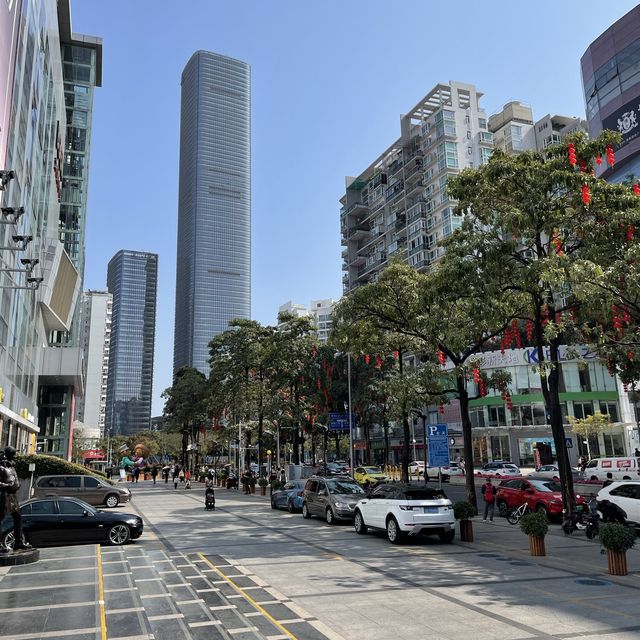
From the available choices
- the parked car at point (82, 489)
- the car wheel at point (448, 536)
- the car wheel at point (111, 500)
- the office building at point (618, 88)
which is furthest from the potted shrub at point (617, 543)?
the office building at point (618, 88)

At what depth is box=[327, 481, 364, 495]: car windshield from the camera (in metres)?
21.5

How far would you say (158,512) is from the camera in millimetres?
26484

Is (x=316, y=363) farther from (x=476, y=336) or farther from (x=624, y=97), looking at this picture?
(x=624, y=97)

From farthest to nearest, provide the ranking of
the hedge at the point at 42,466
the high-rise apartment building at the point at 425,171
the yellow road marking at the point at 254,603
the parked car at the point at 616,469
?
the high-rise apartment building at the point at 425,171, the parked car at the point at 616,469, the hedge at the point at 42,466, the yellow road marking at the point at 254,603

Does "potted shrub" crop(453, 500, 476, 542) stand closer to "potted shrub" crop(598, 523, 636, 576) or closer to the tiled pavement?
"potted shrub" crop(598, 523, 636, 576)

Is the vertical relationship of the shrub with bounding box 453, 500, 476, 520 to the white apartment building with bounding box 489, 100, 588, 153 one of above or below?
below

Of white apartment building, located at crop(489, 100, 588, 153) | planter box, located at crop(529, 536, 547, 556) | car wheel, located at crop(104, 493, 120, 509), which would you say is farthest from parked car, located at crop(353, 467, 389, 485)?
white apartment building, located at crop(489, 100, 588, 153)

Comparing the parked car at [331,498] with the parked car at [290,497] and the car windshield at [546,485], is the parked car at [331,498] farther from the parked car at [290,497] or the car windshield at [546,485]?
the car windshield at [546,485]

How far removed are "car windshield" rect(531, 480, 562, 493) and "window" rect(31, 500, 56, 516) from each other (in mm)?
16494

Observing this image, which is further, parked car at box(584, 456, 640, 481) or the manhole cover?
parked car at box(584, 456, 640, 481)

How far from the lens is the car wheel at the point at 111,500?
28391mm

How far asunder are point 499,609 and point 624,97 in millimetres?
46047

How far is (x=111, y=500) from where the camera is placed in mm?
28516

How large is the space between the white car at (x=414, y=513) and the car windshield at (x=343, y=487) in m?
4.73
